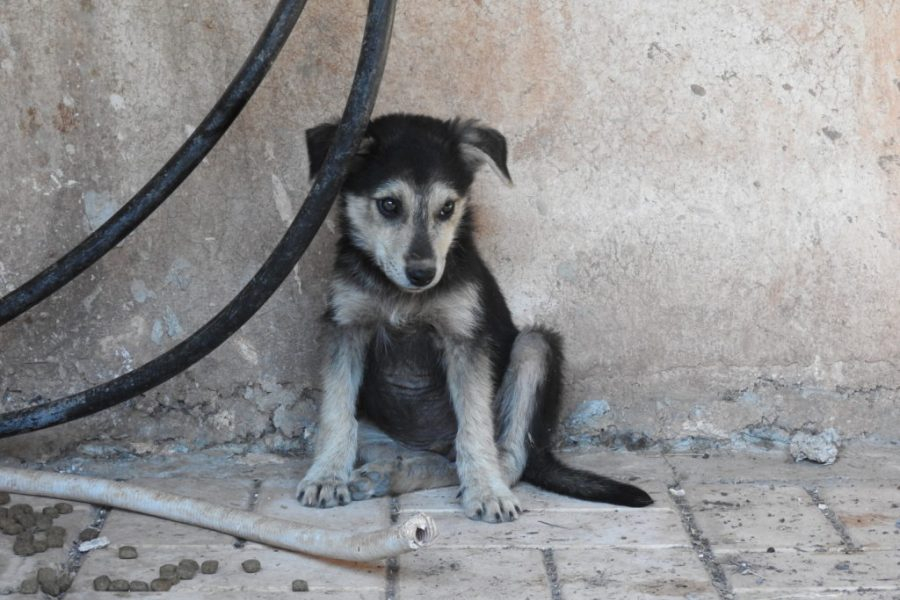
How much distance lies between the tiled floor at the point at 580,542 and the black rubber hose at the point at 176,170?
78cm

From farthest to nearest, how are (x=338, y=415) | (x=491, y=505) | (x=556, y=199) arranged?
(x=556, y=199)
(x=338, y=415)
(x=491, y=505)

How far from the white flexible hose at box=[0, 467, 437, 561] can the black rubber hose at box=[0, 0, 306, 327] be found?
2.03 ft

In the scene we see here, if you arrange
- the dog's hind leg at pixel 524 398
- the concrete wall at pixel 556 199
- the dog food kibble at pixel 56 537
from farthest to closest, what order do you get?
the concrete wall at pixel 556 199, the dog's hind leg at pixel 524 398, the dog food kibble at pixel 56 537

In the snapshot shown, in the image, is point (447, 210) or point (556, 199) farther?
point (556, 199)

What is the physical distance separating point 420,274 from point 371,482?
84 centimetres

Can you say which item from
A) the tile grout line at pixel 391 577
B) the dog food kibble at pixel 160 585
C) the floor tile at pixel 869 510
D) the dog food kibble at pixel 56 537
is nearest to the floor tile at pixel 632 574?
the tile grout line at pixel 391 577

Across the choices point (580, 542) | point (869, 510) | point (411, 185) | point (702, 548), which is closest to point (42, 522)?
point (411, 185)

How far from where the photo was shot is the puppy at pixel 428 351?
14.4ft

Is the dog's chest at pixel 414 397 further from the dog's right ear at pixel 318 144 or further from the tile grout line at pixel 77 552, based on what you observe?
the tile grout line at pixel 77 552

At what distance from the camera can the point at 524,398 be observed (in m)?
4.71

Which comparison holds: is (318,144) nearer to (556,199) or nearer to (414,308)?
(414,308)

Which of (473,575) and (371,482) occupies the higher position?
(371,482)

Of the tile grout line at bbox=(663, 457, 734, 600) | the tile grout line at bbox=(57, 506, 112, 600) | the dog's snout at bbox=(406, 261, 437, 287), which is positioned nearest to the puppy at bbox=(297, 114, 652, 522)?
the dog's snout at bbox=(406, 261, 437, 287)

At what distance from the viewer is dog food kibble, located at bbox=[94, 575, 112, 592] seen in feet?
12.1
